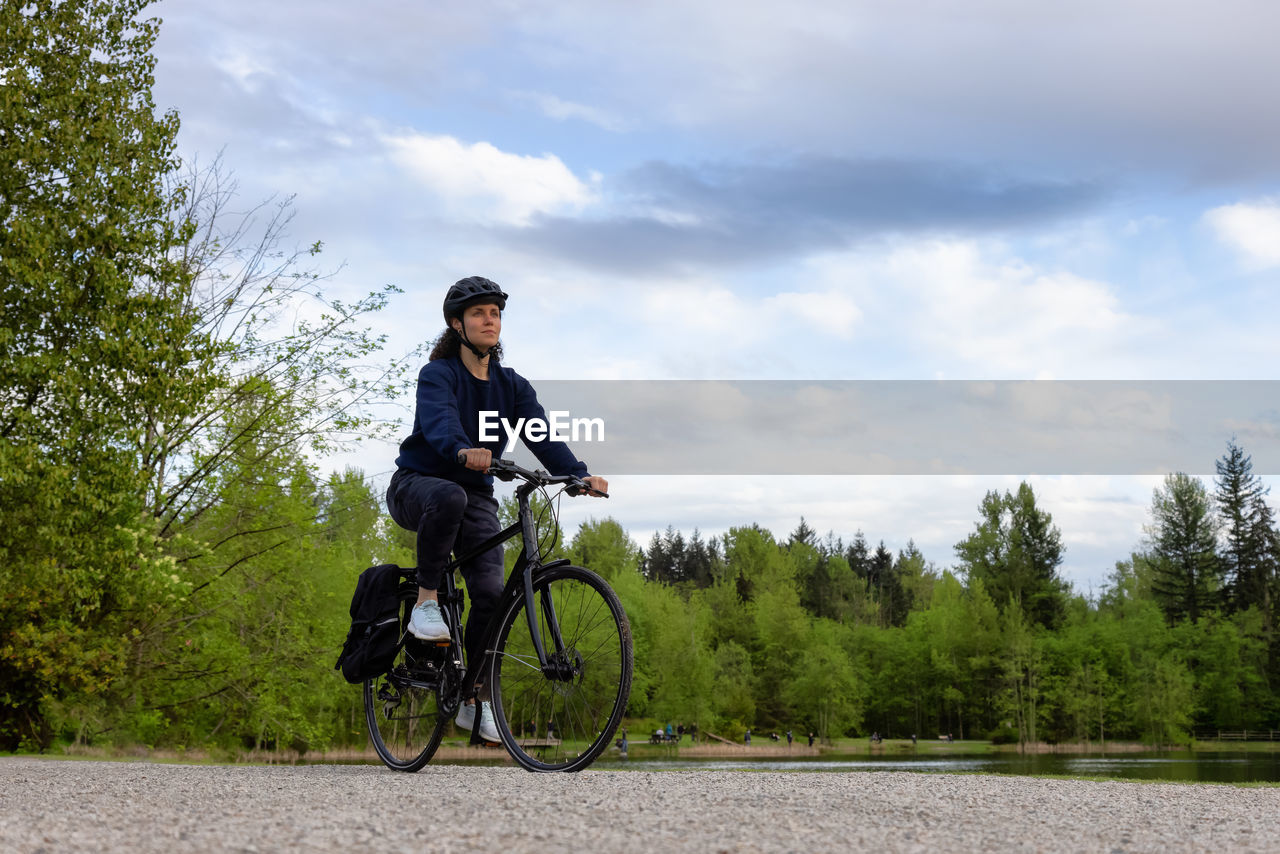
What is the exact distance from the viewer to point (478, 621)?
20.6 ft

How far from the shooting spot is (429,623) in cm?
619

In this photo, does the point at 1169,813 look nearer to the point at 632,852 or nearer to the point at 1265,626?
the point at 632,852

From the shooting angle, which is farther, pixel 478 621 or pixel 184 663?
pixel 184 663

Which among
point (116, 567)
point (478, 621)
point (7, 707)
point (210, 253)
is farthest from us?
point (210, 253)

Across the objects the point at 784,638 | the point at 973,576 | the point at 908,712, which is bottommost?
the point at 908,712

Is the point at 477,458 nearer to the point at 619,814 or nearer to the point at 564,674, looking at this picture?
the point at 564,674

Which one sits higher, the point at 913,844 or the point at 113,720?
the point at 913,844

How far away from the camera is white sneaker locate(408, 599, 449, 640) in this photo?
20.3 feet

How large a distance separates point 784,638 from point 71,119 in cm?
6299

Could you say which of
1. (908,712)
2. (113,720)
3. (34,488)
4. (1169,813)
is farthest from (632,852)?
(908,712)

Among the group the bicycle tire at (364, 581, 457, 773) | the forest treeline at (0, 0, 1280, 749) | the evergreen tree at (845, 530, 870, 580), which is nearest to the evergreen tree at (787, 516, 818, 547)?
the evergreen tree at (845, 530, 870, 580)

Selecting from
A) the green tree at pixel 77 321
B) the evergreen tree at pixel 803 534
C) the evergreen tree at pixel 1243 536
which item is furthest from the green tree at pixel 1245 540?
the green tree at pixel 77 321

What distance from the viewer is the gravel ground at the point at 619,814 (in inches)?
142

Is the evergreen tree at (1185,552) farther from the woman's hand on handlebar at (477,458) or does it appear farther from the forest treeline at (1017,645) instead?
the woman's hand on handlebar at (477,458)
